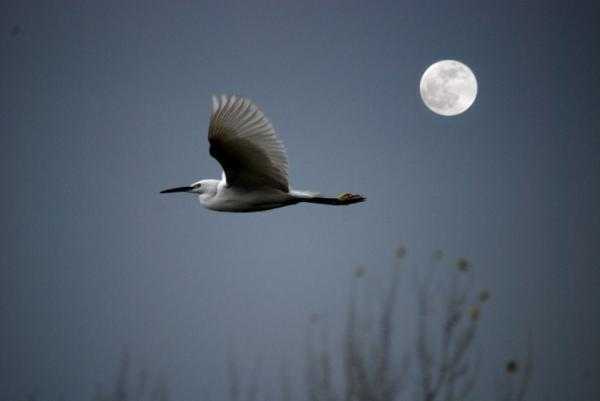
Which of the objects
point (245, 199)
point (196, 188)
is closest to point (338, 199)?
point (245, 199)

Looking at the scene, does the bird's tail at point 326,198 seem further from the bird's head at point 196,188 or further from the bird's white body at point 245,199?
the bird's head at point 196,188

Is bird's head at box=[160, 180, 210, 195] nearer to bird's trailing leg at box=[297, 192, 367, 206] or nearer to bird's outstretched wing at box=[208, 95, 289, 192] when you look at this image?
bird's outstretched wing at box=[208, 95, 289, 192]

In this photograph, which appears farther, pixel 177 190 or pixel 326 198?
pixel 177 190

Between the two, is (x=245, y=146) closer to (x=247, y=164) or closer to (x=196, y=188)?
(x=247, y=164)

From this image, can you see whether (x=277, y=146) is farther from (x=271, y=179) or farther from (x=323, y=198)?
(x=323, y=198)

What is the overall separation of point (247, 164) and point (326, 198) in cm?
99

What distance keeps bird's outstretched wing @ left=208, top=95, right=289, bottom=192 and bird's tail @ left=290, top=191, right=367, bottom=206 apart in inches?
6.7

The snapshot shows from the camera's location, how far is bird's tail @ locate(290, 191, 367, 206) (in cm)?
645

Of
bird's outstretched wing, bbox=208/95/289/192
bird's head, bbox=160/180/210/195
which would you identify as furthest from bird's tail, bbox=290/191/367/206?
bird's head, bbox=160/180/210/195

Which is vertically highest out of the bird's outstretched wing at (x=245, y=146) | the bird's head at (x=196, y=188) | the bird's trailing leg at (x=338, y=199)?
the bird's outstretched wing at (x=245, y=146)

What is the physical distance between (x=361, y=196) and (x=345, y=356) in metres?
4.06

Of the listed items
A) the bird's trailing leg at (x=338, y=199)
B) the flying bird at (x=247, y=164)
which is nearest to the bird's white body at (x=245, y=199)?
the flying bird at (x=247, y=164)

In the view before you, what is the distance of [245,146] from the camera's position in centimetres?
595

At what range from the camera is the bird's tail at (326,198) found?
645 cm
